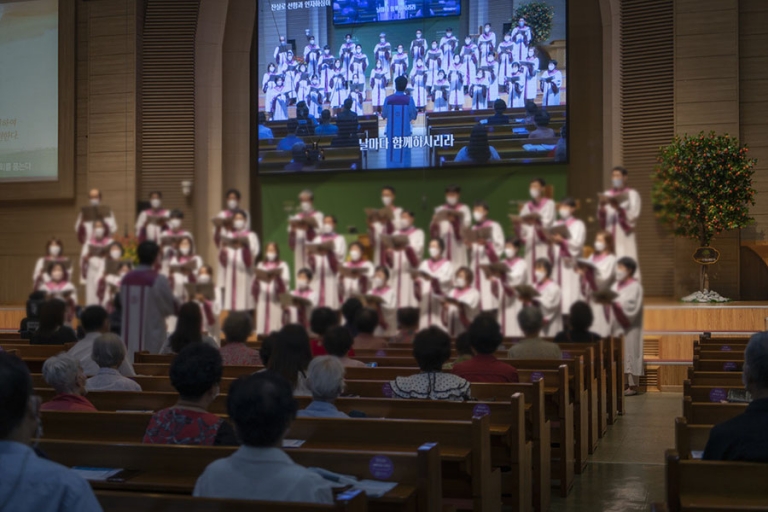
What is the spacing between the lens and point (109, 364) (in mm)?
3650

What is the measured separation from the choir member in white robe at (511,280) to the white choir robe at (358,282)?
0.72 meters

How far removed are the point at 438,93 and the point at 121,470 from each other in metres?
3.61

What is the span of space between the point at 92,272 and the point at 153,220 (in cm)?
47

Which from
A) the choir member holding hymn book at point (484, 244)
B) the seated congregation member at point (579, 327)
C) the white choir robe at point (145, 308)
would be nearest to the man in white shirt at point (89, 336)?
the white choir robe at point (145, 308)

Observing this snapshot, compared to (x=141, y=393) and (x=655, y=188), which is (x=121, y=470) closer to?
(x=141, y=393)

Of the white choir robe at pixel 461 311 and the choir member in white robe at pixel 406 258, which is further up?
the choir member in white robe at pixel 406 258

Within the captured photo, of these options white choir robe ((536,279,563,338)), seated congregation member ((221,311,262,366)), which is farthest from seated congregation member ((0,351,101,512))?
white choir robe ((536,279,563,338))

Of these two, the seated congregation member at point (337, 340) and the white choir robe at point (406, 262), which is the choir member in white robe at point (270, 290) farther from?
the seated congregation member at point (337, 340)

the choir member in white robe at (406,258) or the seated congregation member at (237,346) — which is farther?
the choir member in white robe at (406,258)

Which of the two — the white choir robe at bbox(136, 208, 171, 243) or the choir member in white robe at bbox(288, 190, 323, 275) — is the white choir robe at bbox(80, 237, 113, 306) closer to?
the white choir robe at bbox(136, 208, 171, 243)

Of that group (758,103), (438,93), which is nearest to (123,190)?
(438,93)

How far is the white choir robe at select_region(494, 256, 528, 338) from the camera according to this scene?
4.98 m

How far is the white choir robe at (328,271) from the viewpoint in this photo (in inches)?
203

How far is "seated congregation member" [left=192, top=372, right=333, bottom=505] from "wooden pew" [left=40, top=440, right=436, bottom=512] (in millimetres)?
275
